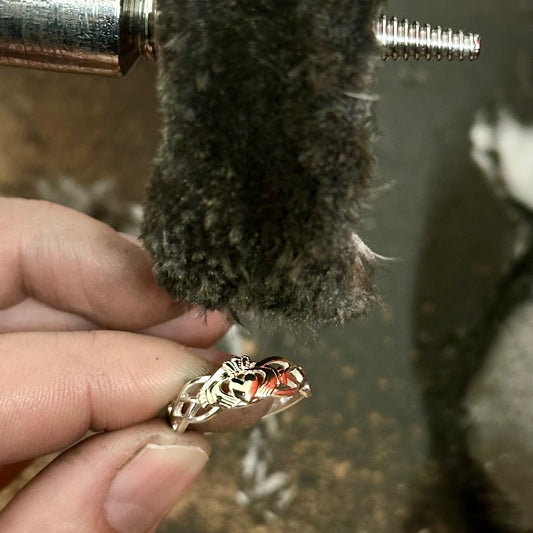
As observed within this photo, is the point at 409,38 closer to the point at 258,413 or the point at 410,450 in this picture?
the point at 258,413

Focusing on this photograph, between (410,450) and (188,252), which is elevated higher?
(188,252)

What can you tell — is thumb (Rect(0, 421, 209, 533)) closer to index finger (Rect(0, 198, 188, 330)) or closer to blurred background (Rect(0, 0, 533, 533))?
index finger (Rect(0, 198, 188, 330))

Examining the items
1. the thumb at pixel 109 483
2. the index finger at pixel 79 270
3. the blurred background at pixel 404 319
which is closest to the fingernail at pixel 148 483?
the thumb at pixel 109 483

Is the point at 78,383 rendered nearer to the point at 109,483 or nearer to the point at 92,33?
the point at 109,483

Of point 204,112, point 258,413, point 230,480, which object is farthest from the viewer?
point 230,480

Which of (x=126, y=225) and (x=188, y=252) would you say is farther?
(x=126, y=225)

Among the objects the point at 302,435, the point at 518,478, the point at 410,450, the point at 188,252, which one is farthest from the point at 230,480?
the point at 188,252

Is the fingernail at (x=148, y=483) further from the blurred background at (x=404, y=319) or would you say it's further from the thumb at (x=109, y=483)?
the blurred background at (x=404, y=319)
